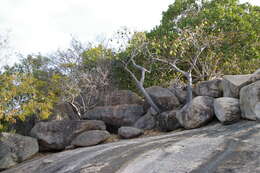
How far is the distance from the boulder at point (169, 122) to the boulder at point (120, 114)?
2.21 meters

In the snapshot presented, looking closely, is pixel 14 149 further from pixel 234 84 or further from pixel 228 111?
pixel 234 84

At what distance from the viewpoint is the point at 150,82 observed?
16250 mm

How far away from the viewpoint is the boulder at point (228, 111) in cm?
737

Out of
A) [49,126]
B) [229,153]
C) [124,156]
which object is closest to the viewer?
[229,153]

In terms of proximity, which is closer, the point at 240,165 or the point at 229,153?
the point at 240,165

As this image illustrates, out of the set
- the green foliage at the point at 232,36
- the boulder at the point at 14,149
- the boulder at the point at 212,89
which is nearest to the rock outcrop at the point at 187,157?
the boulder at the point at 14,149

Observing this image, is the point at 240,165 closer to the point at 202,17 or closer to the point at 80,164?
the point at 80,164

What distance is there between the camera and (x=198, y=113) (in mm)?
8414

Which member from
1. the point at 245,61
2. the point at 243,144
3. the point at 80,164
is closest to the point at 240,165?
the point at 243,144

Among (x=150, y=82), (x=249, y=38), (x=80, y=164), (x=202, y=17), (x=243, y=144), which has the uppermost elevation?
(x=202, y=17)

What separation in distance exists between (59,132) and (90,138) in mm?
2040

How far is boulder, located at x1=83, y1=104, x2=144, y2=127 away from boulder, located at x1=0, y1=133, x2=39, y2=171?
3733 mm

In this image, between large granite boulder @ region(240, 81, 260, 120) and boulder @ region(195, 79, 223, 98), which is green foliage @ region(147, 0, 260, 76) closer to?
boulder @ region(195, 79, 223, 98)

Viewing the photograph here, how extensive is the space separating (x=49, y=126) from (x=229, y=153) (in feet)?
28.9
